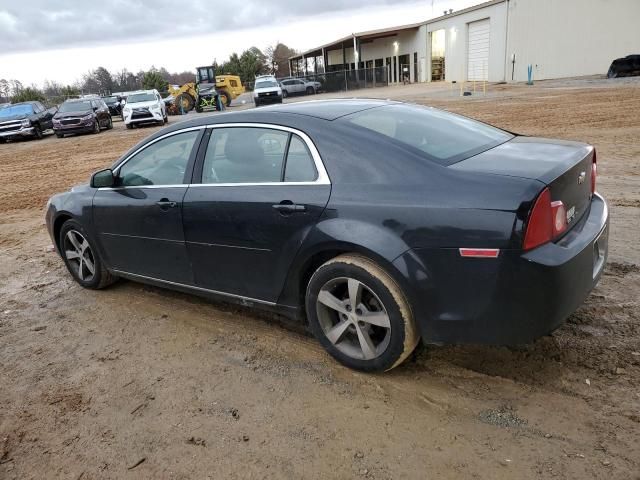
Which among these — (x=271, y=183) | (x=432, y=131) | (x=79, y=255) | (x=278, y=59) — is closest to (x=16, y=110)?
(x=79, y=255)

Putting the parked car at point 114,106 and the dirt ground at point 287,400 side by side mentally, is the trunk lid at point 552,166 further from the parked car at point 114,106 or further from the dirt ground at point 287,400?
the parked car at point 114,106

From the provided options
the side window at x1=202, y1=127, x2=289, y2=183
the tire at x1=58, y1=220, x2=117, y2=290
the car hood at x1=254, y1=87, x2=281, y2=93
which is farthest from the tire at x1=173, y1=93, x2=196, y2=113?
the side window at x1=202, y1=127, x2=289, y2=183

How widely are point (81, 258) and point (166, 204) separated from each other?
5.34ft

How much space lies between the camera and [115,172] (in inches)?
177

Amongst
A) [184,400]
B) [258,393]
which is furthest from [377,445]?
[184,400]

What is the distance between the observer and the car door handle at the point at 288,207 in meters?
3.21

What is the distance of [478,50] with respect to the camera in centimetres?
3894

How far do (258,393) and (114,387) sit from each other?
3.25ft

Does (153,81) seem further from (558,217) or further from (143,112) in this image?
(558,217)

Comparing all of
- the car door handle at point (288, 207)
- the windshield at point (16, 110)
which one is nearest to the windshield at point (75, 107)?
the windshield at point (16, 110)

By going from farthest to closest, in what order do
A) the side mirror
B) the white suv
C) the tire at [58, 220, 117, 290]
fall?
the white suv, the tire at [58, 220, 117, 290], the side mirror

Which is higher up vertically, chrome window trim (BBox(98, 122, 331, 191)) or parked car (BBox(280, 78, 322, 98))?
chrome window trim (BBox(98, 122, 331, 191))

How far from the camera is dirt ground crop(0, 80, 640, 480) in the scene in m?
2.58

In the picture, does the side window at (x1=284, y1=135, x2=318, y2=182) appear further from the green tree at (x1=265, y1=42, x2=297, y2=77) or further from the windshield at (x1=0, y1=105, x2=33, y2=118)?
the green tree at (x1=265, y1=42, x2=297, y2=77)
